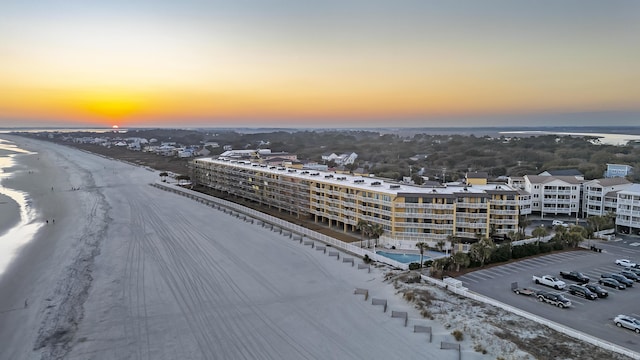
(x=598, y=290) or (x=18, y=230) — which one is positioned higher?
(x=18, y=230)

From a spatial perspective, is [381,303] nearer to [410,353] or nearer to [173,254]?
[410,353]

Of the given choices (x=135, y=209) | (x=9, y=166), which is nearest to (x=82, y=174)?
(x=9, y=166)

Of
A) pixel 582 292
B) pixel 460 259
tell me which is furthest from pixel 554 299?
pixel 460 259

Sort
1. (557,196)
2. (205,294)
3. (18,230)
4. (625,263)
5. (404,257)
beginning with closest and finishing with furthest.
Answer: (205,294), (625,263), (404,257), (18,230), (557,196)

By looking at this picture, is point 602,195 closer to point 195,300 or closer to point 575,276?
point 575,276

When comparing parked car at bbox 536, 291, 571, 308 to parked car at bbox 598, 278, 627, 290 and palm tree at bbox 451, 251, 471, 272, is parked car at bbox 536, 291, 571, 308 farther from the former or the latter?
palm tree at bbox 451, 251, 471, 272

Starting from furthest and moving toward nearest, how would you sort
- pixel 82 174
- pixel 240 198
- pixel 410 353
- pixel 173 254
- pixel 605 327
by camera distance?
pixel 82 174, pixel 240 198, pixel 173 254, pixel 605 327, pixel 410 353

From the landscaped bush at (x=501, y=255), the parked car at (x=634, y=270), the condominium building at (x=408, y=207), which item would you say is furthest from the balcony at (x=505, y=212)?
the parked car at (x=634, y=270)

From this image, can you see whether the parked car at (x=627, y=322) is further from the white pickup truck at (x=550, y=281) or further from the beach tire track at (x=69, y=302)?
the beach tire track at (x=69, y=302)
